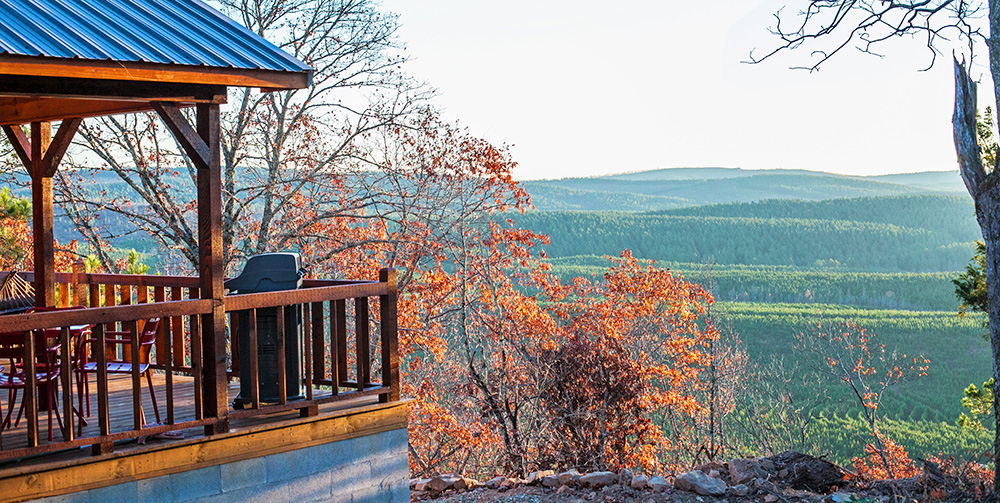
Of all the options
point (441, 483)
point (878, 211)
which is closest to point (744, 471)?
point (441, 483)

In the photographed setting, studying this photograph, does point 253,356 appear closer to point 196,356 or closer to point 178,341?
point 196,356

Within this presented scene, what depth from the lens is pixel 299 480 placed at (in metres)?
5.47

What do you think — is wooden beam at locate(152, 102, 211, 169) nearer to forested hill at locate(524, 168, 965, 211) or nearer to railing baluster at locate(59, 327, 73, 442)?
railing baluster at locate(59, 327, 73, 442)

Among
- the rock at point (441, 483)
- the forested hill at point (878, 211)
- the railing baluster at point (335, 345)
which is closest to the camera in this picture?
the railing baluster at point (335, 345)

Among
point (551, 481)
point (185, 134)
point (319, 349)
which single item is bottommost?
point (551, 481)

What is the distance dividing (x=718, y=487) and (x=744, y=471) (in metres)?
0.67

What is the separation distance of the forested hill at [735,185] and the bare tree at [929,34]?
68916 mm

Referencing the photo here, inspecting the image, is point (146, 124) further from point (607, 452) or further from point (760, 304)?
point (760, 304)

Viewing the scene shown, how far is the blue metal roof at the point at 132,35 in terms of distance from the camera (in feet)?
14.9

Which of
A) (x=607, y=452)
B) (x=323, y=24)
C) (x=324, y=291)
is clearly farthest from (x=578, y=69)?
(x=324, y=291)

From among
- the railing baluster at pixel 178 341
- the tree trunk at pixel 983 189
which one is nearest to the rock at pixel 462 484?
the railing baluster at pixel 178 341

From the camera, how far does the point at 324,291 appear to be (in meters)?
5.69

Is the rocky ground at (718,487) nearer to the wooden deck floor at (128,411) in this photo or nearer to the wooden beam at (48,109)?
the wooden deck floor at (128,411)

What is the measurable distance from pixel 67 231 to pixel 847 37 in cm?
1621
